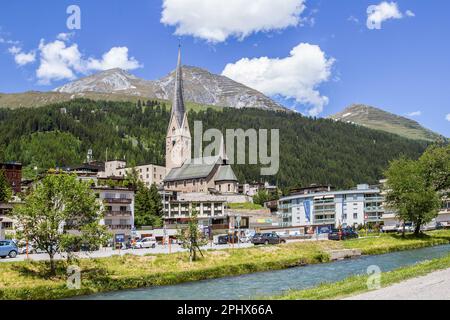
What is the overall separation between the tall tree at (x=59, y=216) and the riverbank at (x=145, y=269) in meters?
2.27

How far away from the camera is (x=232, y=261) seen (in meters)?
50.4

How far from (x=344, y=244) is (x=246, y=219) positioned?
64185 millimetres

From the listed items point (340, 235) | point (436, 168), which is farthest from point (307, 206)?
point (340, 235)

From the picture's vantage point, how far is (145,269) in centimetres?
4403

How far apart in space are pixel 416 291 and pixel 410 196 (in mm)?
58766

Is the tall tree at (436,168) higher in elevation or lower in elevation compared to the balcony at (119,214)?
higher

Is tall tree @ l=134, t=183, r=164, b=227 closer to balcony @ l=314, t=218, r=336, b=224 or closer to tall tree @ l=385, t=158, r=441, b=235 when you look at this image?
balcony @ l=314, t=218, r=336, b=224

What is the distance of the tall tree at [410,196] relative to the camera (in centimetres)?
7488

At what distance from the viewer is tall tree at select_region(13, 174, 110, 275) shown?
39.9m

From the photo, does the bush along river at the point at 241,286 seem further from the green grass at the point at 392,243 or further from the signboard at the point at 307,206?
the signboard at the point at 307,206

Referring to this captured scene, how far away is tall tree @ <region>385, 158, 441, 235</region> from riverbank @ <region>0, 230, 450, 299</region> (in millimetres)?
16261

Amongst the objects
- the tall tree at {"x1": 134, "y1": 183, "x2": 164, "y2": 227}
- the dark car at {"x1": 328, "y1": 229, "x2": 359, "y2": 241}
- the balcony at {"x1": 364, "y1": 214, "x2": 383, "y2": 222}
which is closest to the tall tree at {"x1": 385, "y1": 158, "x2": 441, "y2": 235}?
the dark car at {"x1": 328, "y1": 229, "x2": 359, "y2": 241}

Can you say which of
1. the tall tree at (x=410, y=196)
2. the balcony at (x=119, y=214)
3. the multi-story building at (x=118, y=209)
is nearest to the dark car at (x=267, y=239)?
the tall tree at (x=410, y=196)
